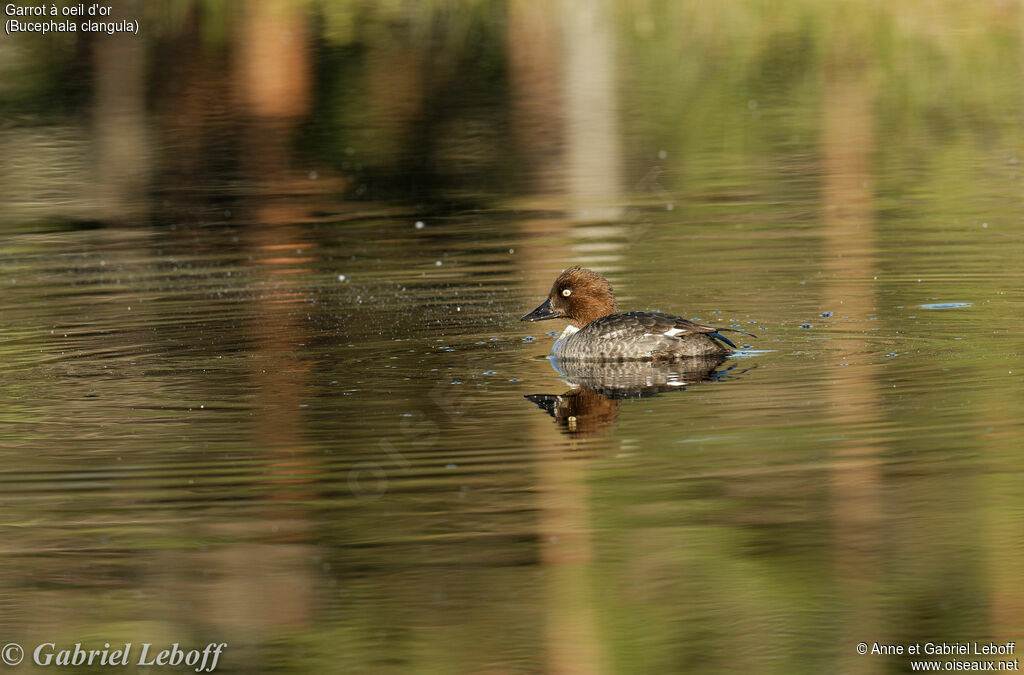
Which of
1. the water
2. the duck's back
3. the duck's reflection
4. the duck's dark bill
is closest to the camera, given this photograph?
the water

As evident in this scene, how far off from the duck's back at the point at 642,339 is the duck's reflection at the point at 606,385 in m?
0.06

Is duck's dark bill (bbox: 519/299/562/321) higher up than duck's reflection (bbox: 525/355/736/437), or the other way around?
duck's dark bill (bbox: 519/299/562/321)

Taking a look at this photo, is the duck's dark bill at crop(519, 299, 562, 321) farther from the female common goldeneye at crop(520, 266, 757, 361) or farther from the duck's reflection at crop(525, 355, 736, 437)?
the duck's reflection at crop(525, 355, 736, 437)

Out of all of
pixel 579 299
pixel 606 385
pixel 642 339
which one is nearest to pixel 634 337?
pixel 642 339

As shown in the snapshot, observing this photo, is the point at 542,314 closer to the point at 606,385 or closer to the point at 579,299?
the point at 579,299

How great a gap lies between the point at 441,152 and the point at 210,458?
1273 cm

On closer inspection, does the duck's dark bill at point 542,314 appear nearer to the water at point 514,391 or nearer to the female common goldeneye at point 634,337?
the female common goldeneye at point 634,337

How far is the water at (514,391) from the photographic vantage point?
23.4 feet

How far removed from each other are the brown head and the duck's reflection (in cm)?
78

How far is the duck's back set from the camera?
36.7 ft

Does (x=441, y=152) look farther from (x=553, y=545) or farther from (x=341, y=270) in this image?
(x=553, y=545)

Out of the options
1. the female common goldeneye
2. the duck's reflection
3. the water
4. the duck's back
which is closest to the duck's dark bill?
the female common goldeneye

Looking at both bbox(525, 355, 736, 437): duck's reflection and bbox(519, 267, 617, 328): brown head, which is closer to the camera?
bbox(525, 355, 736, 437): duck's reflection

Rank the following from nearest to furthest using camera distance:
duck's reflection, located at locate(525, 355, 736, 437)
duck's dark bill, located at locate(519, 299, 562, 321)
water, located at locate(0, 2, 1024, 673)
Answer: water, located at locate(0, 2, 1024, 673) → duck's reflection, located at locate(525, 355, 736, 437) → duck's dark bill, located at locate(519, 299, 562, 321)
